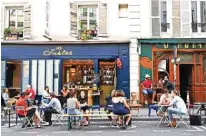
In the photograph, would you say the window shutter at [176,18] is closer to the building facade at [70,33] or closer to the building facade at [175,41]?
the building facade at [175,41]

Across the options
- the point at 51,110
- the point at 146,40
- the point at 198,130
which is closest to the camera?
the point at 198,130

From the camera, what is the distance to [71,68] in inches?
763

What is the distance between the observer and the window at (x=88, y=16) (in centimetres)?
1941

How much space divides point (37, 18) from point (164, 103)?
9.85 metres

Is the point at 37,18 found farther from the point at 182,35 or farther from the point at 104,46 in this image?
the point at 182,35

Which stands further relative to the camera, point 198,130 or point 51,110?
point 51,110

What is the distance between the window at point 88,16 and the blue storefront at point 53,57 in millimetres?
1217

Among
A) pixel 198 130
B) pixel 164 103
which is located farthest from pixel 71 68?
pixel 198 130

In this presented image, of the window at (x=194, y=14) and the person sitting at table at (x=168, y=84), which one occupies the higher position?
the window at (x=194, y=14)

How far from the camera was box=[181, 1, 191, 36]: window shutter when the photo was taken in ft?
61.3

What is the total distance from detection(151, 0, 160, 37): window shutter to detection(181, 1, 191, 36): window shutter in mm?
1252

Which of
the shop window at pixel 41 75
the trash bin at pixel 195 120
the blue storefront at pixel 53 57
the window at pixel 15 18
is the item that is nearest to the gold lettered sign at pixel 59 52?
the blue storefront at pixel 53 57

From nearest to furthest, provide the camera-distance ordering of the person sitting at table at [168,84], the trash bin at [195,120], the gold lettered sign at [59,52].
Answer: the trash bin at [195,120]
the person sitting at table at [168,84]
the gold lettered sign at [59,52]

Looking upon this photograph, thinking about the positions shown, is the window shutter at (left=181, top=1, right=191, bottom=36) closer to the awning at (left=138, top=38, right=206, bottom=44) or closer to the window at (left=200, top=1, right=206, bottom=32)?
the awning at (left=138, top=38, right=206, bottom=44)
